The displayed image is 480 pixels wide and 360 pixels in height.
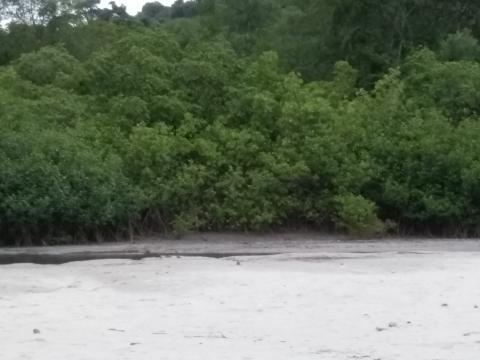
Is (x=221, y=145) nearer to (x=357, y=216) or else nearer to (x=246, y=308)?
(x=357, y=216)

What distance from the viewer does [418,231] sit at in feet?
101

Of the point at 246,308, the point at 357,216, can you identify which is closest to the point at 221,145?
the point at 357,216

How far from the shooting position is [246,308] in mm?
17078

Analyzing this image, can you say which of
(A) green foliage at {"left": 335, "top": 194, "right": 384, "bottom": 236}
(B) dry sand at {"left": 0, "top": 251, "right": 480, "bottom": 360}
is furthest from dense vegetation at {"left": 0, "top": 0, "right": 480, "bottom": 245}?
(B) dry sand at {"left": 0, "top": 251, "right": 480, "bottom": 360}

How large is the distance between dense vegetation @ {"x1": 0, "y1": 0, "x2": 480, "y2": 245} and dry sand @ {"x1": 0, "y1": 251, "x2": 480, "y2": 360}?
442cm

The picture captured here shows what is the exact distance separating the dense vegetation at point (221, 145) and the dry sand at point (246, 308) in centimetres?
442

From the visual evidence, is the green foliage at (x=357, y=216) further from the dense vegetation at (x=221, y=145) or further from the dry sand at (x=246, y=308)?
the dry sand at (x=246, y=308)

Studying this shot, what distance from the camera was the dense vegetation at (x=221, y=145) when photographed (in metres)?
28.6

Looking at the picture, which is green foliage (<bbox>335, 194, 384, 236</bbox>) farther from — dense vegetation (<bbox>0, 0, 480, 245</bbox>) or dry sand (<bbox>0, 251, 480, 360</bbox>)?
dry sand (<bbox>0, 251, 480, 360</bbox>)

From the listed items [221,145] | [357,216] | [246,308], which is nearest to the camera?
[246,308]

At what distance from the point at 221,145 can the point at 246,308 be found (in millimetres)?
14201

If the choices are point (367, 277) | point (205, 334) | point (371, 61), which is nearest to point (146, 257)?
point (367, 277)

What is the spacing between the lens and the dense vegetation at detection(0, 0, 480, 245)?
28.6 m

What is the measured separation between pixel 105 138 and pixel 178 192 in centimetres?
306
